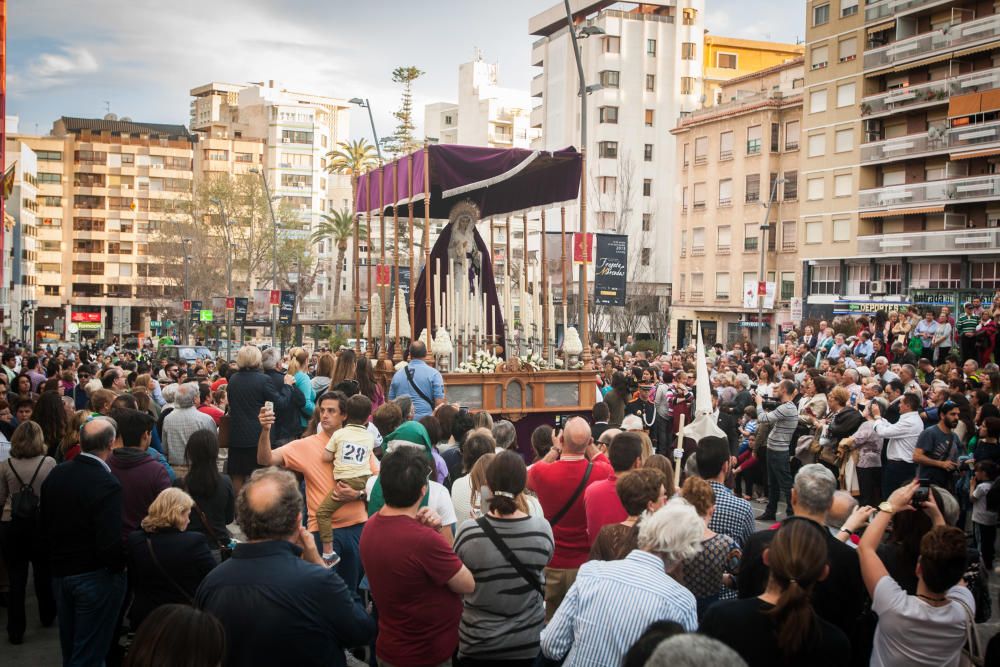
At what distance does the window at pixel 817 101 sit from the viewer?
46.9m

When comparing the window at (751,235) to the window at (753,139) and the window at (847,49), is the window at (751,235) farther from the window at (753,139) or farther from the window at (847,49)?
the window at (847,49)

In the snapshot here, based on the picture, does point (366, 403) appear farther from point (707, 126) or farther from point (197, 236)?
point (197, 236)

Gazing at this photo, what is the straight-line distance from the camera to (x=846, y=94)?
45.6 metres

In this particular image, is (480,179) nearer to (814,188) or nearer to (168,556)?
Result: (168,556)

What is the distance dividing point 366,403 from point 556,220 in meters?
60.1

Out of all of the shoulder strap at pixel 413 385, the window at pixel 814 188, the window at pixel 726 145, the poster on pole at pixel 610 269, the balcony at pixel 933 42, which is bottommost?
the shoulder strap at pixel 413 385

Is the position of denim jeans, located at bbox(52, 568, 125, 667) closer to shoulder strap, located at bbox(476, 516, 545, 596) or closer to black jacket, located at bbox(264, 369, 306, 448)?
shoulder strap, located at bbox(476, 516, 545, 596)

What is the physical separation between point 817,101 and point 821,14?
4.10m

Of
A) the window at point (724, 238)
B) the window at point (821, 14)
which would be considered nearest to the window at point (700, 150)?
the window at point (724, 238)

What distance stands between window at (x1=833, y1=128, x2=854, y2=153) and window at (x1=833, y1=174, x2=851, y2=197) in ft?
3.99

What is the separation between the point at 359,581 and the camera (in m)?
7.54

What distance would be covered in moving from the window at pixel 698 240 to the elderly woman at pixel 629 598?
5198 centimetres

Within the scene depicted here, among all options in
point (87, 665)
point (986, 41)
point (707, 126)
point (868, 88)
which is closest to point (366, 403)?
point (87, 665)

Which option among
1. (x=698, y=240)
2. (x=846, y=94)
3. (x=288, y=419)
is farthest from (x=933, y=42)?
(x=288, y=419)
